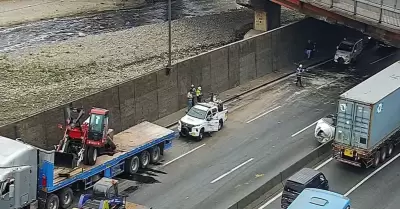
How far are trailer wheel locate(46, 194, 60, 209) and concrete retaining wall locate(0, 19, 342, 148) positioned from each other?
4618 millimetres

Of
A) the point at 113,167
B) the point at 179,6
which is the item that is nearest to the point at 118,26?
the point at 179,6

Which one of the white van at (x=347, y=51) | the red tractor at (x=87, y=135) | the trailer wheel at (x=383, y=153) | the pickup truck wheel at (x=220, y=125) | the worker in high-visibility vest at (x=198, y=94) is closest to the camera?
the red tractor at (x=87, y=135)

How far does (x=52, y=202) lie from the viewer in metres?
27.7

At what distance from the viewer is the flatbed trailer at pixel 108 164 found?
27.0 m

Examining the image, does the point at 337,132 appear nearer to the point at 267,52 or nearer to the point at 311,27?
the point at 267,52

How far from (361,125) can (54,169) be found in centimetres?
1463

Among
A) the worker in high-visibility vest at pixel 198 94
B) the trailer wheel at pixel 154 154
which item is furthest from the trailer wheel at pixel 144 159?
the worker in high-visibility vest at pixel 198 94

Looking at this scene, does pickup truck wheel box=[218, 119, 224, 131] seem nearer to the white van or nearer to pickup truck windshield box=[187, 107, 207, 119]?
pickup truck windshield box=[187, 107, 207, 119]

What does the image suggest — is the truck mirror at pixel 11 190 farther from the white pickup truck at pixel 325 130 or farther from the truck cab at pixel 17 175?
the white pickup truck at pixel 325 130

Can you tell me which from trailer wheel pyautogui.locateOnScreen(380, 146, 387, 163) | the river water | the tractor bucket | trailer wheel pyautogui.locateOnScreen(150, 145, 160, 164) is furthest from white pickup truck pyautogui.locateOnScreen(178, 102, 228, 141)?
the river water

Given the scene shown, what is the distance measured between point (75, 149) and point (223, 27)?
119 ft

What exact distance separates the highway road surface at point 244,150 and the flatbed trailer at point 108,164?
112 centimetres

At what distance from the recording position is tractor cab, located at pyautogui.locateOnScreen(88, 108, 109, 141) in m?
30.5

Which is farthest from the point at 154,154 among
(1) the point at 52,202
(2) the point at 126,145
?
(1) the point at 52,202
